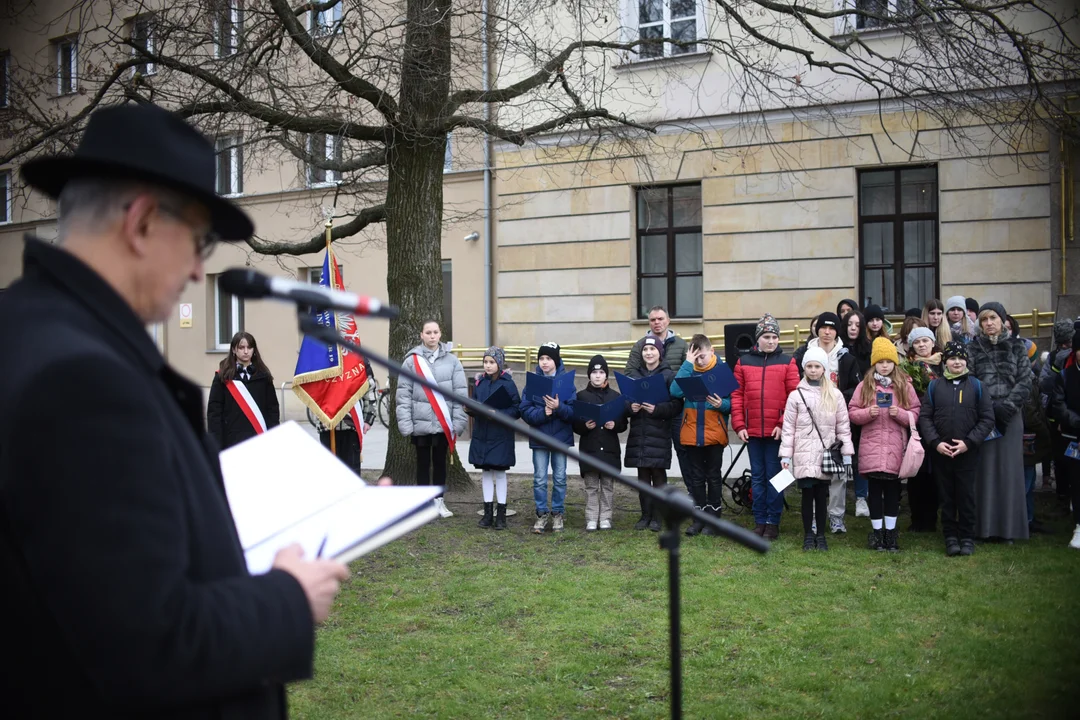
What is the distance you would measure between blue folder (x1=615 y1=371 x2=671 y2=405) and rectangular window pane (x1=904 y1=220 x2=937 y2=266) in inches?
382

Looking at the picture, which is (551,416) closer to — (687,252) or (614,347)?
A: (614,347)

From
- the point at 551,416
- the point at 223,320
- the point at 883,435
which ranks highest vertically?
the point at 223,320

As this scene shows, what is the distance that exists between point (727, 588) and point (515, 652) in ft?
7.18

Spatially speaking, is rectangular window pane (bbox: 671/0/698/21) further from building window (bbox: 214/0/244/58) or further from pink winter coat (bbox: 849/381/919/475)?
pink winter coat (bbox: 849/381/919/475)

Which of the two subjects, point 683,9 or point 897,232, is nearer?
point 897,232

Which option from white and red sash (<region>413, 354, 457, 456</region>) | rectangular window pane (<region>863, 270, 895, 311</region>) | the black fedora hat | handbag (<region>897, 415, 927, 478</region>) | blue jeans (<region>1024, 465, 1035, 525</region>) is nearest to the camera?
the black fedora hat

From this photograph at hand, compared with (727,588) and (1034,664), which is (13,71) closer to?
(727,588)

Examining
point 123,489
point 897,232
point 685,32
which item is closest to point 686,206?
point 685,32

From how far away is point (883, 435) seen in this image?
30.6ft

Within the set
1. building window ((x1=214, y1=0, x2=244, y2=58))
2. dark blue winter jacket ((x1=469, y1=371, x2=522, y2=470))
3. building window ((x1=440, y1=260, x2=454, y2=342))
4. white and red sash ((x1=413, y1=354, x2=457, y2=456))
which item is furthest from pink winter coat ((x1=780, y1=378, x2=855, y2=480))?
building window ((x1=440, y1=260, x2=454, y2=342))

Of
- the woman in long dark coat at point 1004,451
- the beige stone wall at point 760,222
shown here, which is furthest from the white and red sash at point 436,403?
the beige stone wall at point 760,222

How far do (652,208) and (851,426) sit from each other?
431 inches

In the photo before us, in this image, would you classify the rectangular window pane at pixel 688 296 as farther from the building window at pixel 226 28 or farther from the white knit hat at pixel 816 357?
the building window at pixel 226 28

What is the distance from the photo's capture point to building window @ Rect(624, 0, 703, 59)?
61.4 ft
